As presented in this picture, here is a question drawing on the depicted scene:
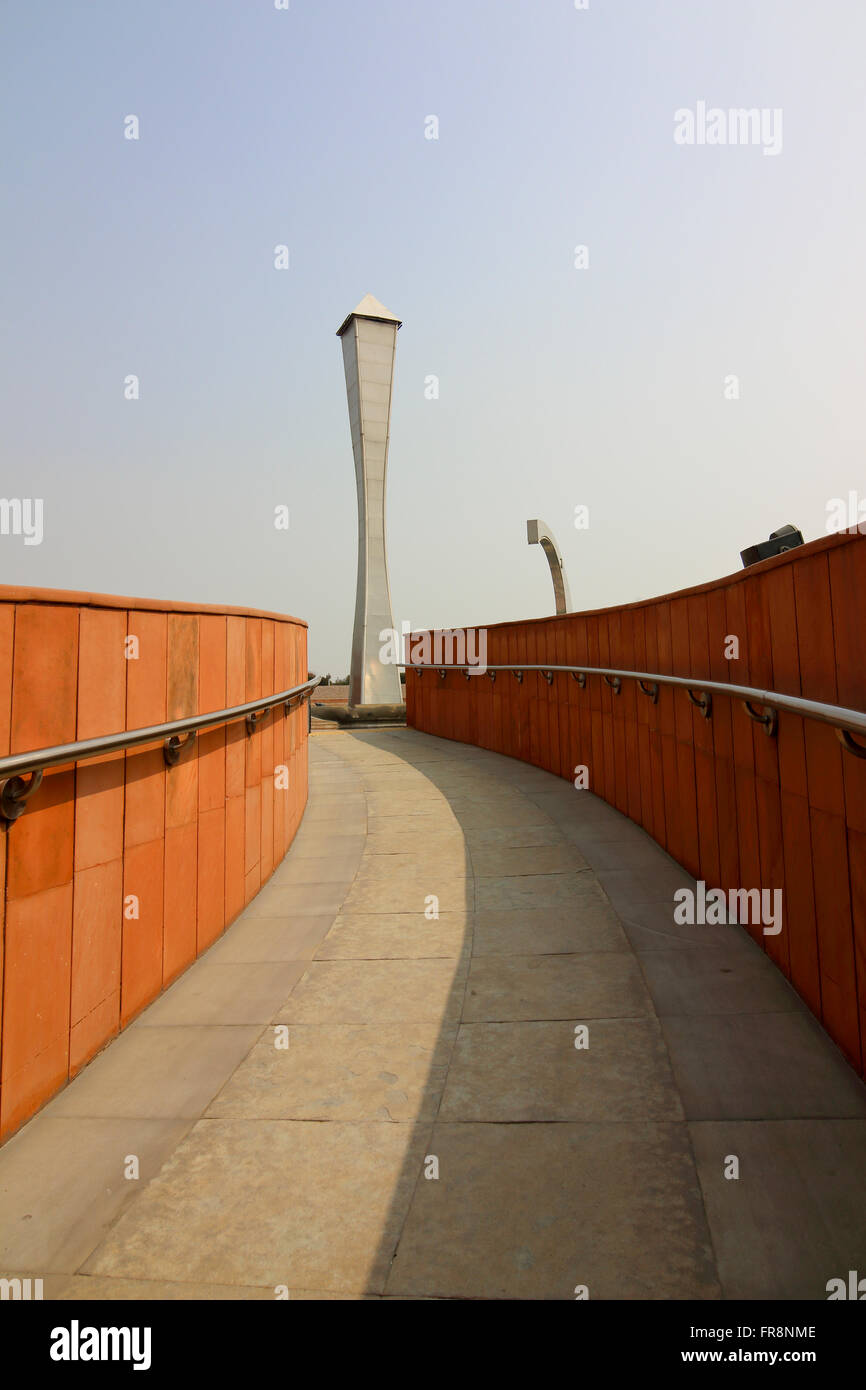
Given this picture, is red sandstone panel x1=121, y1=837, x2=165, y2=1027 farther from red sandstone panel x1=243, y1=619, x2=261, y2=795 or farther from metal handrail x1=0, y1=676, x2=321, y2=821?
red sandstone panel x1=243, y1=619, x2=261, y2=795

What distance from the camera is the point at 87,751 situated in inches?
92.0

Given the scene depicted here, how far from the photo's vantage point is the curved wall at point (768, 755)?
232 centimetres

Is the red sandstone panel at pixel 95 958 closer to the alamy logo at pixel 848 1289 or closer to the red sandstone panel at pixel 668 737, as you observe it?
the alamy logo at pixel 848 1289

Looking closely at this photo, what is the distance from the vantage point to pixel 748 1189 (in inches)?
75.3

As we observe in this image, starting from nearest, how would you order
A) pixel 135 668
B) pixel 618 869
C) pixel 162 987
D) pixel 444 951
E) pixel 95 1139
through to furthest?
1. pixel 95 1139
2. pixel 135 668
3. pixel 162 987
4. pixel 444 951
5. pixel 618 869

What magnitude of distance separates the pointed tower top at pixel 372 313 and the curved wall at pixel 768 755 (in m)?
12.0

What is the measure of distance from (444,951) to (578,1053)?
0.94 metres

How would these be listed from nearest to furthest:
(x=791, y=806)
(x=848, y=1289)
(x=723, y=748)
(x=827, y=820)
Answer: (x=848, y=1289), (x=827, y=820), (x=791, y=806), (x=723, y=748)

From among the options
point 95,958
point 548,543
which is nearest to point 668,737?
point 95,958
